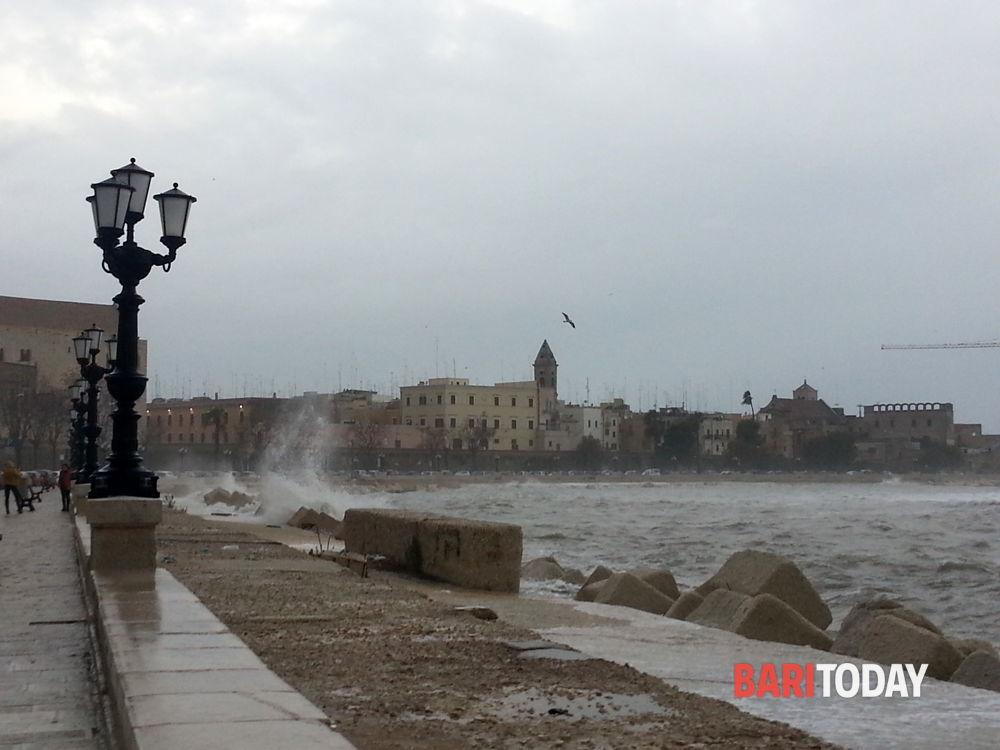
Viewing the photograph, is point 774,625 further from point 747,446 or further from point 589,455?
point 747,446

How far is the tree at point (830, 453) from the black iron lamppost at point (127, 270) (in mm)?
131233

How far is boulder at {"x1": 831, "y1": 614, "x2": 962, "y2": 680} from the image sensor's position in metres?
8.83

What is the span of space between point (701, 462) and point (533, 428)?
20.7m

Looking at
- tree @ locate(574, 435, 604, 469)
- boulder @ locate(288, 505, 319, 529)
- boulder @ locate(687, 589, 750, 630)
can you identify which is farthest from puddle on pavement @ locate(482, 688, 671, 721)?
tree @ locate(574, 435, 604, 469)

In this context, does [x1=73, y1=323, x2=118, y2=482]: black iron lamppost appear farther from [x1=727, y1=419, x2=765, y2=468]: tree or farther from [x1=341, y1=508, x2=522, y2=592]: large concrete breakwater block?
[x1=727, y1=419, x2=765, y2=468]: tree

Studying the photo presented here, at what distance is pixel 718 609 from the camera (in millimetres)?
11258

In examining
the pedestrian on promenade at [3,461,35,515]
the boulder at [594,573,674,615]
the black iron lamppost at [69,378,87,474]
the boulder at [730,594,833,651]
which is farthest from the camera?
the black iron lamppost at [69,378,87,474]

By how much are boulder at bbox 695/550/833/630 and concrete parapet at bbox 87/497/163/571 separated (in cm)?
639

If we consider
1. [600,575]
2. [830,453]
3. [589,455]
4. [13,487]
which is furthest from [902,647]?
[830,453]

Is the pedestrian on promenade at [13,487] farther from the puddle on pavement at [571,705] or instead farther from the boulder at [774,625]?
the puddle on pavement at [571,705]

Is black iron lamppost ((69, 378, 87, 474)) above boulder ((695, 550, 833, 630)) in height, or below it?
above

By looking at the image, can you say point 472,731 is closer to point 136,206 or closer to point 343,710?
point 343,710

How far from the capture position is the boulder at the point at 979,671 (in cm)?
841

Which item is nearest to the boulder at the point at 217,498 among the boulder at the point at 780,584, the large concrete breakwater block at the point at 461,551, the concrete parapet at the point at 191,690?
the large concrete breakwater block at the point at 461,551
